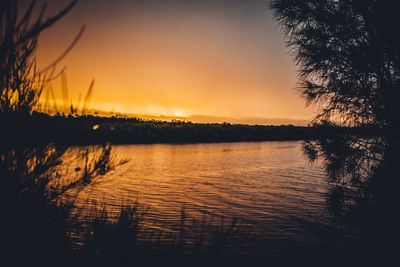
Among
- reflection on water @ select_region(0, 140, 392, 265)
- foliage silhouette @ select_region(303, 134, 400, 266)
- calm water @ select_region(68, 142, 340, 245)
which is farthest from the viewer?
calm water @ select_region(68, 142, 340, 245)

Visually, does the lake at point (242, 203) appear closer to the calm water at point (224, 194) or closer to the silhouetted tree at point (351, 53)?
the calm water at point (224, 194)

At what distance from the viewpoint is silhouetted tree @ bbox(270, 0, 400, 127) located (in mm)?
6180

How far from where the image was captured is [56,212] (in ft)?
11.0

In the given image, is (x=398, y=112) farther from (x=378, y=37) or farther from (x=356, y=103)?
(x=378, y=37)

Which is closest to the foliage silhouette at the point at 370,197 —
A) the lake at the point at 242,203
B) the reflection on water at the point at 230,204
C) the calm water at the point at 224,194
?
A: the reflection on water at the point at 230,204

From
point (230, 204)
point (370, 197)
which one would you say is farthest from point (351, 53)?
→ point (230, 204)

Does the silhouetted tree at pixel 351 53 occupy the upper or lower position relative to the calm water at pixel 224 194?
upper

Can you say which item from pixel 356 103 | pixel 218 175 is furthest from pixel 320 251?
pixel 218 175

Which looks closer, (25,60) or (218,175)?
(25,60)

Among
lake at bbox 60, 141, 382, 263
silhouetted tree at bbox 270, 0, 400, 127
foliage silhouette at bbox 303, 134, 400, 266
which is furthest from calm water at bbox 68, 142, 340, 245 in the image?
silhouetted tree at bbox 270, 0, 400, 127

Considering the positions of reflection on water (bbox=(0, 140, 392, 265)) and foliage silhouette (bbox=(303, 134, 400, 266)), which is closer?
reflection on water (bbox=(0, 140, 392, 265))

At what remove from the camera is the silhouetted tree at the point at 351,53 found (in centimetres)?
618

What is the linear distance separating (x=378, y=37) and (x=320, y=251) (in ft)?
17.3

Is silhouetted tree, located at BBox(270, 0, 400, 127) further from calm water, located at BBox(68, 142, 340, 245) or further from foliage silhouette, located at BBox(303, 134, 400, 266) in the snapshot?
calm water, located at BBox(68, 142, 340, 245)
